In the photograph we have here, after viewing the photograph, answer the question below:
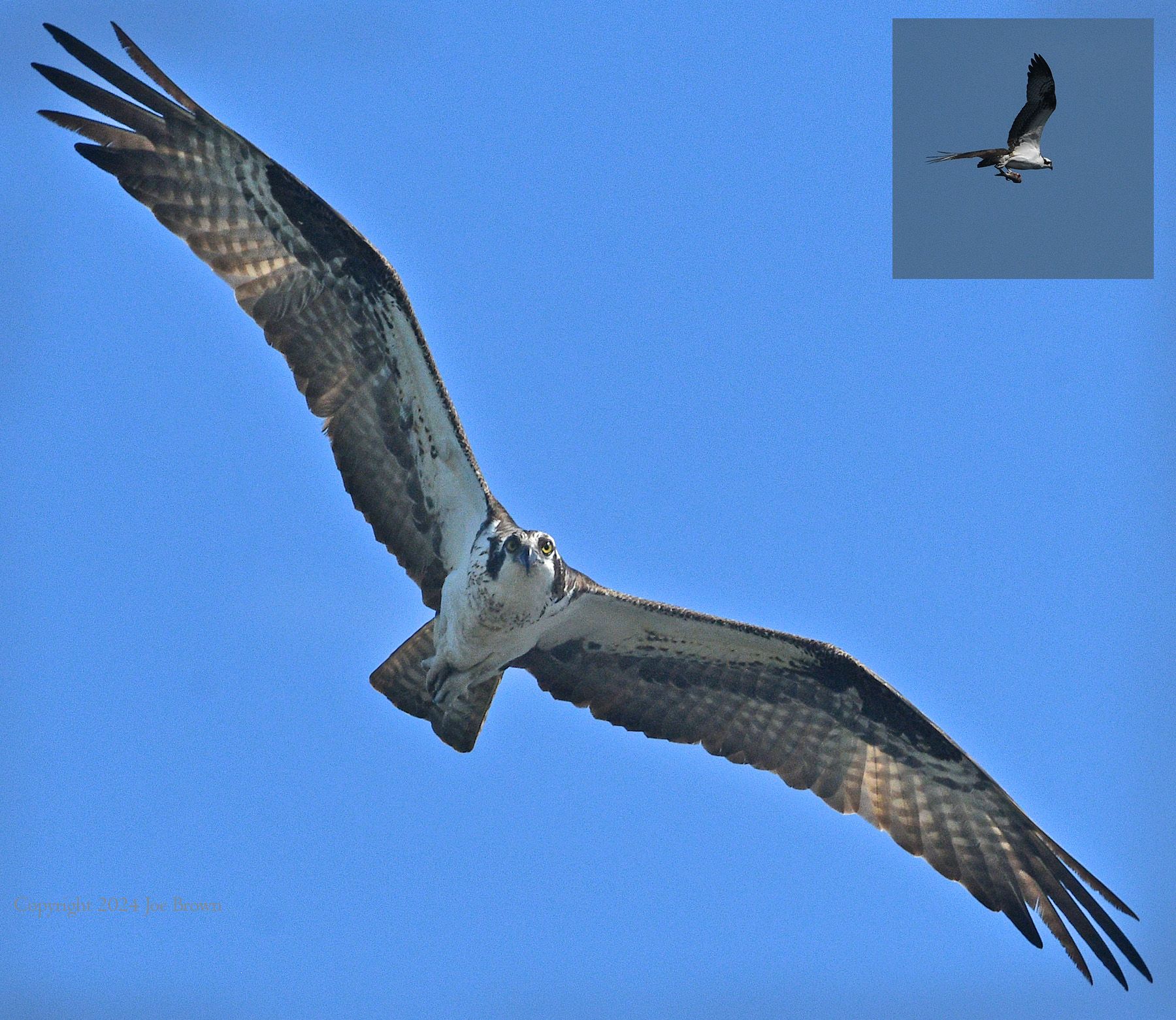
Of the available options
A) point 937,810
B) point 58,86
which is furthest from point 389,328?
point 937,810

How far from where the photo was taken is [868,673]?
1169 centimetres

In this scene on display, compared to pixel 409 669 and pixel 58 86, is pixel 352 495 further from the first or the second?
pixel 58 86

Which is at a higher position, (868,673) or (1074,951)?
(868,673)

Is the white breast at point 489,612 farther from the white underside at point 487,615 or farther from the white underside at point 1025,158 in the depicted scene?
the white underside at point 1025,158

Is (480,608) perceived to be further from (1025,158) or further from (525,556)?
(1025,158)

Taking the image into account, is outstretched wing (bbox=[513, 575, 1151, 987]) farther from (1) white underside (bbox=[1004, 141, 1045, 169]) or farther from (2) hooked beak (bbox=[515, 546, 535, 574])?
(1) white underside (bbox=[1004, 141, 1045, 169])

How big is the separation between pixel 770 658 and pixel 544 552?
215 centimetres

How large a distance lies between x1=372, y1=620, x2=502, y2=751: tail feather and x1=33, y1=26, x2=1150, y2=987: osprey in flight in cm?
1

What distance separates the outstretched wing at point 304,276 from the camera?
1100cm

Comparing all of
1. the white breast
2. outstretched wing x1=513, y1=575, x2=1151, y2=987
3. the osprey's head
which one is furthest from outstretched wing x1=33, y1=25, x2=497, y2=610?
outstretched wing x1=513, y1=575, x2=1151, y2=987

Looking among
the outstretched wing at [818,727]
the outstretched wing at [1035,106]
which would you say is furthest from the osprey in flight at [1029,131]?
the outstretched wing at [818,727]

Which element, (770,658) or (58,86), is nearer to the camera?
(58,86)

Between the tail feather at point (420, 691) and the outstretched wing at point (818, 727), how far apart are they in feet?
2.12

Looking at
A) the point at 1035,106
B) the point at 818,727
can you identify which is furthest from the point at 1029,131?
the point at 818,727
